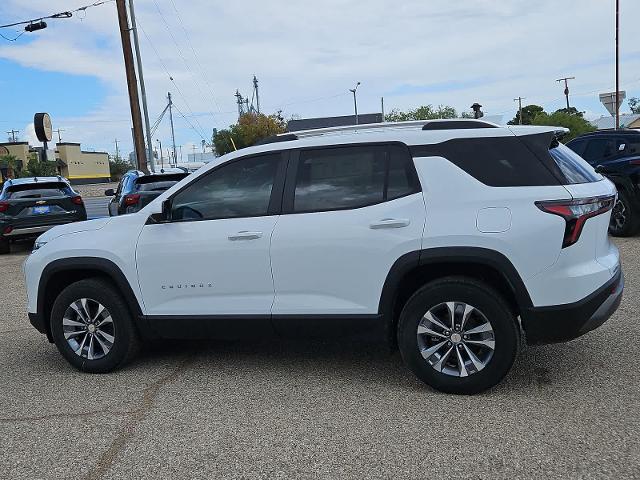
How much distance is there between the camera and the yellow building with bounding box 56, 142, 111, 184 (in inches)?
3383

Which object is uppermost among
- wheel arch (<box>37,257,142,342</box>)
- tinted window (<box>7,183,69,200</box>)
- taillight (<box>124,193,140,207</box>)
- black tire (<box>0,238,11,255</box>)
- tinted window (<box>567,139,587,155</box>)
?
tinted window (<box>567,139,587,155</box>)

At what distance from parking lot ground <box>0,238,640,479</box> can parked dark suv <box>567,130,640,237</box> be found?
5.03 m

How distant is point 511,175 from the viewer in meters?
4.03

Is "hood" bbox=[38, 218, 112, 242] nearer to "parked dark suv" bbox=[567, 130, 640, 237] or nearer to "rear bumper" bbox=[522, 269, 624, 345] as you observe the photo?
"rear bumper" bbox=[522, 269, 624, 345]

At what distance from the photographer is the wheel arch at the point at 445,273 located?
3.93m

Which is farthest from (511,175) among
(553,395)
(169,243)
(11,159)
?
(11,159)

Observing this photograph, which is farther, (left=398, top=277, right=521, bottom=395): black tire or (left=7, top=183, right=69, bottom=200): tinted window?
(left=7, top=183, right=69, bottom=200): tinted window

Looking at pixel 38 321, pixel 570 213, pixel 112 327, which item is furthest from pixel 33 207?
pixel 570 213

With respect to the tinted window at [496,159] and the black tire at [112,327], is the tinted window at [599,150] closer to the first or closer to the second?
the tinted window at [496,159]

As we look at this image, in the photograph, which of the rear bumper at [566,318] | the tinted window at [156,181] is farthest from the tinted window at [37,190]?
the rear bumper at [566,318]

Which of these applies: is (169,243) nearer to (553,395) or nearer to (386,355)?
(386,355)

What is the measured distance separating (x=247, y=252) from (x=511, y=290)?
1.85 metres

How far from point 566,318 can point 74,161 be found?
92.3m

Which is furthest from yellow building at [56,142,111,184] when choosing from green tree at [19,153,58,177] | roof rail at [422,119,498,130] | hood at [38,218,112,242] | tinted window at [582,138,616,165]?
roof rail at [422,119,498,130]
